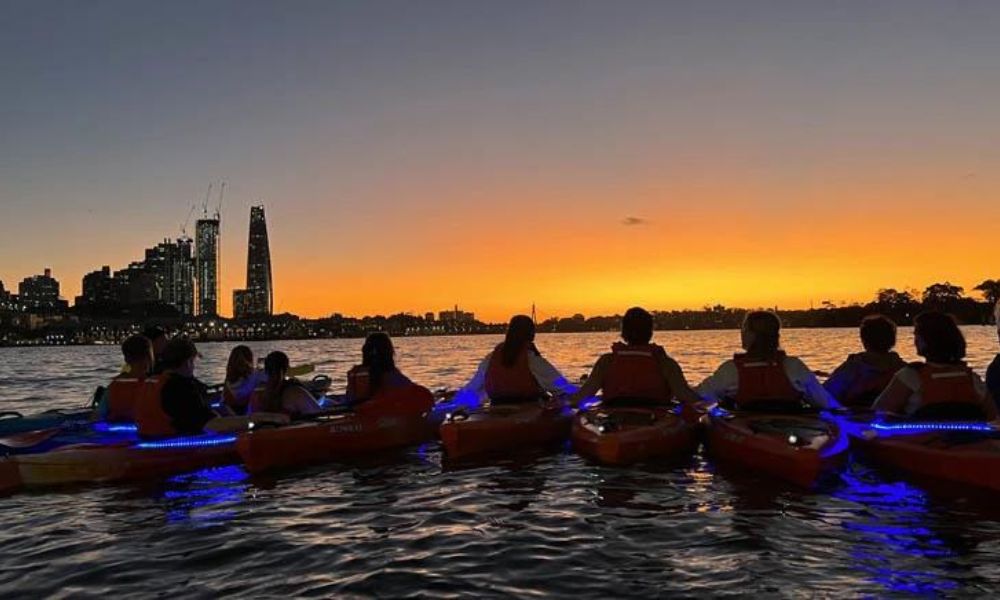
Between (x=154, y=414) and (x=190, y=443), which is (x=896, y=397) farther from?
(x=154, y=414)

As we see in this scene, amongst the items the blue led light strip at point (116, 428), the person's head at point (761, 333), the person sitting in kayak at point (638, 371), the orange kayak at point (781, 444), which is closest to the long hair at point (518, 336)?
the person sitting in kayak at point (638, 371)

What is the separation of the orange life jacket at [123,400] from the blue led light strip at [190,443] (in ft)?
4.53

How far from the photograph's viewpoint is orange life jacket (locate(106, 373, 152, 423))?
11.8m

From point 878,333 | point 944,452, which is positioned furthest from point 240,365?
point 944,452

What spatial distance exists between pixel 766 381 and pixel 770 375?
100mm

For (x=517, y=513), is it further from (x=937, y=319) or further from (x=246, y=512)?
(x=937, y=319)

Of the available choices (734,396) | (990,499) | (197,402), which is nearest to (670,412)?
(734,396)

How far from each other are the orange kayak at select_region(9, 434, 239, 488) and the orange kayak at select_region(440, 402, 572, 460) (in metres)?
3.47

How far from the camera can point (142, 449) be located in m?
10.5

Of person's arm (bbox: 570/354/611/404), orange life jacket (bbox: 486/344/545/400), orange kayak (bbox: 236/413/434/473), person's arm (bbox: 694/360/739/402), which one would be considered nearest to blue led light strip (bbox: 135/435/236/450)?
orange kayak (bbox: 236/413/434/473)

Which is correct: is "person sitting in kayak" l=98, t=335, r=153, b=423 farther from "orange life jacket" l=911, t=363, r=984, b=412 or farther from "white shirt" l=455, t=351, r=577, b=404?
"orange life jacket" l=911, t=363, r=984, b=412

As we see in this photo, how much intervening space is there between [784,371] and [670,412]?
1.71 meters

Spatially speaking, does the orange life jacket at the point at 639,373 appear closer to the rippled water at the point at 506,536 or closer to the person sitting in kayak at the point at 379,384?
the rippled water at the point at 506,536

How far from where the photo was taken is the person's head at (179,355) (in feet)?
34.6
